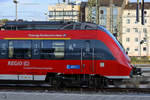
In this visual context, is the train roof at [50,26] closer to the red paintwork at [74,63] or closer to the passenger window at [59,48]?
the red paintwork at [74,63]

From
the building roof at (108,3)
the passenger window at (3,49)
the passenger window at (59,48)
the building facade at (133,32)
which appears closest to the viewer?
the passenger window at (59,48)

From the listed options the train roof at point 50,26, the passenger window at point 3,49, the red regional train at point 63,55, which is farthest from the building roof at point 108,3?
the passenger window at point 3,49

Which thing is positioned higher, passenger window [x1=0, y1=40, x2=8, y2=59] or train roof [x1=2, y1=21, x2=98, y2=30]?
train roof [x1=2, y1=21, x2=98, y2=30]

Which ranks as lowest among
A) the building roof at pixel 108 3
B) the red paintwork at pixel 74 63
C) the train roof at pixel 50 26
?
the red paintwork at pixel 74 63

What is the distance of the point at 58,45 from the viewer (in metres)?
15.3

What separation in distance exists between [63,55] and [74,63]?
707 mm

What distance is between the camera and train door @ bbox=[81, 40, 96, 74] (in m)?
15.0

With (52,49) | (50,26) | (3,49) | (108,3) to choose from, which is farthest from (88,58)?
(108,3)

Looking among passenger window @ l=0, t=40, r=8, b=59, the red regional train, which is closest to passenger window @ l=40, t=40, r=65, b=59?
the red regional train

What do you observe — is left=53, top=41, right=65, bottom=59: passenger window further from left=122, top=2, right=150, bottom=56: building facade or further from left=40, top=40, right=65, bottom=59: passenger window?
left=122, top=2, right=150, bottom=56: building facade

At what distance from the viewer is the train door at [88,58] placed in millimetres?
15000

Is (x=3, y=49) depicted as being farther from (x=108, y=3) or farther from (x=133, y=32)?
(x=133, y=32)

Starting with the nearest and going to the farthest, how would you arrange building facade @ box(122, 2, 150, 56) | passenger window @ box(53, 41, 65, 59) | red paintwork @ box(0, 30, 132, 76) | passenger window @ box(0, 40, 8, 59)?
red paintwork @ box(0, 30, 132, 76)
passenger window @ box(53, 41, 65, 59)
passenger window @ box(0, 40, 8, 59)
building facade @ box(122, 2, 150, 56)

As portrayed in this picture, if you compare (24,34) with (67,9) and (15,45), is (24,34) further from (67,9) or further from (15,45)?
(67,9)
